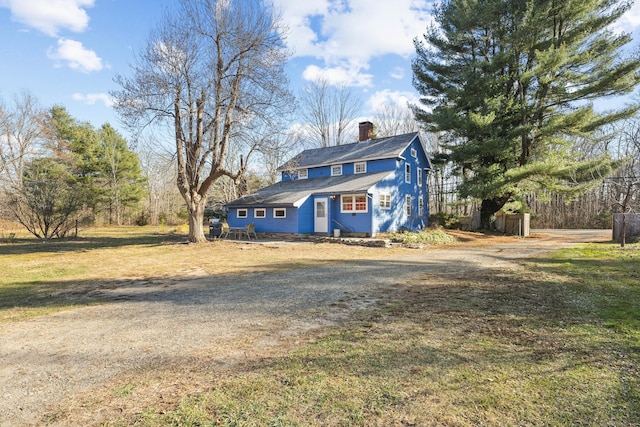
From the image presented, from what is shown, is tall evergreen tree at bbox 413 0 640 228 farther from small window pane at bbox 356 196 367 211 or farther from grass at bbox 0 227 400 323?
grass at bbox 0 227 400 323

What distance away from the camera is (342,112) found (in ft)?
139

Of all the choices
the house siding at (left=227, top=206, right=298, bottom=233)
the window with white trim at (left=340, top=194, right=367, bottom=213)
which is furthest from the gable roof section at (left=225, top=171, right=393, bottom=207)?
the house siding at (left=227, top=206, right=298, bottom=233)

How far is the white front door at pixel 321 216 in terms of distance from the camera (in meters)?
21.0

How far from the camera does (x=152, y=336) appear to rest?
4719mm

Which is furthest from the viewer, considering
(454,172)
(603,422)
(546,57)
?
(454,172)

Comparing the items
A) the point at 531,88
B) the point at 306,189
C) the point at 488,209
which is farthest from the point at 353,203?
the point at 531,88

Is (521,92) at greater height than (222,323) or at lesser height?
greater

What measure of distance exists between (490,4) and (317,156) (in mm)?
14652

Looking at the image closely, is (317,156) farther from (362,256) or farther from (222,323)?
(222,323)

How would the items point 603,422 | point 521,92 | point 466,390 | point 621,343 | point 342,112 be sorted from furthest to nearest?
point 342,112
point 521,92
point 621,343
point 466,390
point 603,422

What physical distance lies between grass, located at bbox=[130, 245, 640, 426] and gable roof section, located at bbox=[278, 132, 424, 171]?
17416mm

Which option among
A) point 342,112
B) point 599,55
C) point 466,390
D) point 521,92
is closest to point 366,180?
point 521,92

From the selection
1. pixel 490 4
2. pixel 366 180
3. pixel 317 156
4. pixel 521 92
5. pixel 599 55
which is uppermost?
pixel 490 4

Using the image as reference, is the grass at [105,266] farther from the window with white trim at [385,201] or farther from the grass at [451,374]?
the window with white trim at [385,201]
